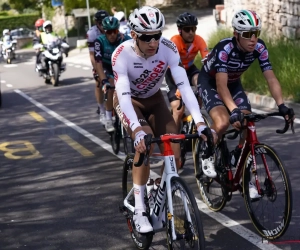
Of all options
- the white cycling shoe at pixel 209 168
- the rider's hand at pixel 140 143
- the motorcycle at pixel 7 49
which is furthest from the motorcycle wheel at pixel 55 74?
the motorcycle at pixel 7 49

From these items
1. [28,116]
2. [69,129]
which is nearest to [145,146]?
[69,129]

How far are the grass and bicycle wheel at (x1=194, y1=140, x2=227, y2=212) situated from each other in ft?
18.9

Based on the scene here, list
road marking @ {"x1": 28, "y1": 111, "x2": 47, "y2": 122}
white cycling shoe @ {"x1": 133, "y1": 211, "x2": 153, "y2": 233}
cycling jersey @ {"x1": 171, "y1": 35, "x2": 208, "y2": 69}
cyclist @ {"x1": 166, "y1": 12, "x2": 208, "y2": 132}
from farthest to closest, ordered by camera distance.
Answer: road marking @ {"x1": 28, "y1": 111, "x2": 47, "y2": 122} → cycling jersey @ {"x1": 171, "y1": 35, "x2": 208, "y2": 69} → cyclist @ {"x1": 166, "y1": 12, "x2": 208, "y2": 132} → white cycling shoe @ {"x1": 133, "y1": 211, "x2": 153, "y2": 233}

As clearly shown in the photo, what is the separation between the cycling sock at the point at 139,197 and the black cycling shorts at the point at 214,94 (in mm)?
1450

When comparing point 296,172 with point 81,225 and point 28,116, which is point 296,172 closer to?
point 81,225

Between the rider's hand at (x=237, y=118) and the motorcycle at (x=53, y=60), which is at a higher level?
the rider's hand at (x=237, y=118)

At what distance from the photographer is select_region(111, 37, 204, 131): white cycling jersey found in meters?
5.82

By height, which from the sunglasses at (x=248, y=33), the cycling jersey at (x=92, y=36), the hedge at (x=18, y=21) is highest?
the sunglasses at (x=248, y=33)

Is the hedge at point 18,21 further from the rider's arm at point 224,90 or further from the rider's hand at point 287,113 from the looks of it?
the rider's hand at point 287,113

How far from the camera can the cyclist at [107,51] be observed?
10188mm

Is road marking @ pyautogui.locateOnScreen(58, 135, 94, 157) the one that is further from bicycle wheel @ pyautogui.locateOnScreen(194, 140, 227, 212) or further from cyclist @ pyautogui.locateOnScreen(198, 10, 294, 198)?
cyclist @ pyautogui.locateOnScreen(198, 10, 294, 198)

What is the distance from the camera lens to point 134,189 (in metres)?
5.88

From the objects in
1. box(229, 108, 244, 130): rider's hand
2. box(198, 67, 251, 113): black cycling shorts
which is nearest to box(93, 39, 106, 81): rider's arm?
box(198, 67, 251, 113): black cycling shorts

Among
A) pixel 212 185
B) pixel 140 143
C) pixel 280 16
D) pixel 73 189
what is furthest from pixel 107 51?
pixel 280 16
